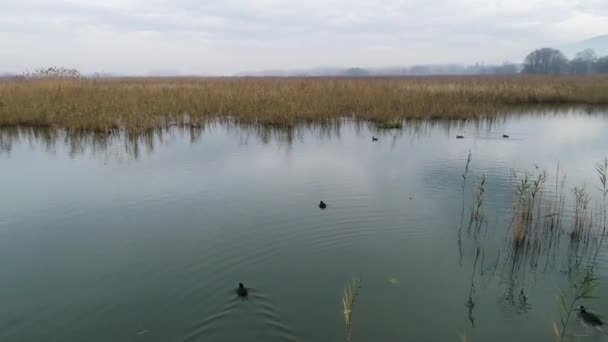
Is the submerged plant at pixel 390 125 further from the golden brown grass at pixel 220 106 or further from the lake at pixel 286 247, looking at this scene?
the lake at pixel 286 247

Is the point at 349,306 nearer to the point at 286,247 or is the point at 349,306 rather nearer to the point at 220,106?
the point at 286,247

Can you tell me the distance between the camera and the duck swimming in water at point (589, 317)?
10.6 feet

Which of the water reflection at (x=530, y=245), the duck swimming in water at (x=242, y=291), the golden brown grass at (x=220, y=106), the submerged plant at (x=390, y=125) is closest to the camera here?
the duck swimming in water at (x=242, y=291)

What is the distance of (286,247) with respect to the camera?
4719 mm

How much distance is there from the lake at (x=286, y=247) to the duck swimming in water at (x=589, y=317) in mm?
92

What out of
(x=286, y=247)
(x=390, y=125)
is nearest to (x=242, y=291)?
(x=286, y=247)

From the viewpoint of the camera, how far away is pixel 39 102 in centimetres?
1373

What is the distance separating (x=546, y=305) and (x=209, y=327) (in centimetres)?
311

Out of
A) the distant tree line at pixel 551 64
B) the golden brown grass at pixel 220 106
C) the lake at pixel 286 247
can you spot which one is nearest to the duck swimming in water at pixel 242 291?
the lake at pixel 286 247

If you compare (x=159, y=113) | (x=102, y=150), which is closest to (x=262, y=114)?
(x=159, y=113)

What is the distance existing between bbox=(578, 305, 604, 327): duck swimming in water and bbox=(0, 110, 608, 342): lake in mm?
92

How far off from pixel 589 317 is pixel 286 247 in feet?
10.1

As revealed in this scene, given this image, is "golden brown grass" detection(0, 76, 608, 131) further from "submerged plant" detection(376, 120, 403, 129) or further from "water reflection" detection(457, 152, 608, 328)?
"water reflection" detection(457, 152, 608, 328)

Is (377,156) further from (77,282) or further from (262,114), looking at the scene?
(77,282)
